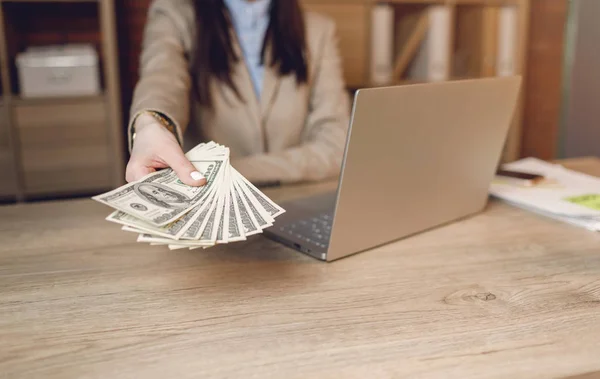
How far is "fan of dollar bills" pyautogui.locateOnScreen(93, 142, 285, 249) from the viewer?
0.75 meters

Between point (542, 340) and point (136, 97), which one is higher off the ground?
point (136, 97)

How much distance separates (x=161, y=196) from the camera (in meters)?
0.82

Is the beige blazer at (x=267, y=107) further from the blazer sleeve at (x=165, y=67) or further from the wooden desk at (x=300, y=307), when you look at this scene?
the wooden desk at (x=300, y=307)

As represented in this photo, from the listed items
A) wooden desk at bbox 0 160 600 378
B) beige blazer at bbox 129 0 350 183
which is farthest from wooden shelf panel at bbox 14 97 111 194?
wooden desk at bbox 0 160 600 378

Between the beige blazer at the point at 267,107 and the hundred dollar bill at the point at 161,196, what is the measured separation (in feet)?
1.54

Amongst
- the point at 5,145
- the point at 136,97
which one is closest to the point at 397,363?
the point at 136,97

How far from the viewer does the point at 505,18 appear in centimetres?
287

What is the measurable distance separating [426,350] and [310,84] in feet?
4.32

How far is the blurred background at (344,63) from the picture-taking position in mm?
2342

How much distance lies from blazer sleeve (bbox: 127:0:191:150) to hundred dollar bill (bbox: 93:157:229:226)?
181 mm

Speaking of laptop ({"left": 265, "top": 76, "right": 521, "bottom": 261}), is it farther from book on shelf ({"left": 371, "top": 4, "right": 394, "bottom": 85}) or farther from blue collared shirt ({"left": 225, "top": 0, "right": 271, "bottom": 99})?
book on shelf ({"left": 371, "top": 4, "right": 394, "bottom": 85})

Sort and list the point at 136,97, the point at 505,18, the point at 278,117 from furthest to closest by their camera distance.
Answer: the point at 505,18 < the point at 278,117 < the point at 136,97

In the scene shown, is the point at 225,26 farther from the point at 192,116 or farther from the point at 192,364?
the point at 192,364

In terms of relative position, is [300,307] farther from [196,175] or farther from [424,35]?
[424,35]
